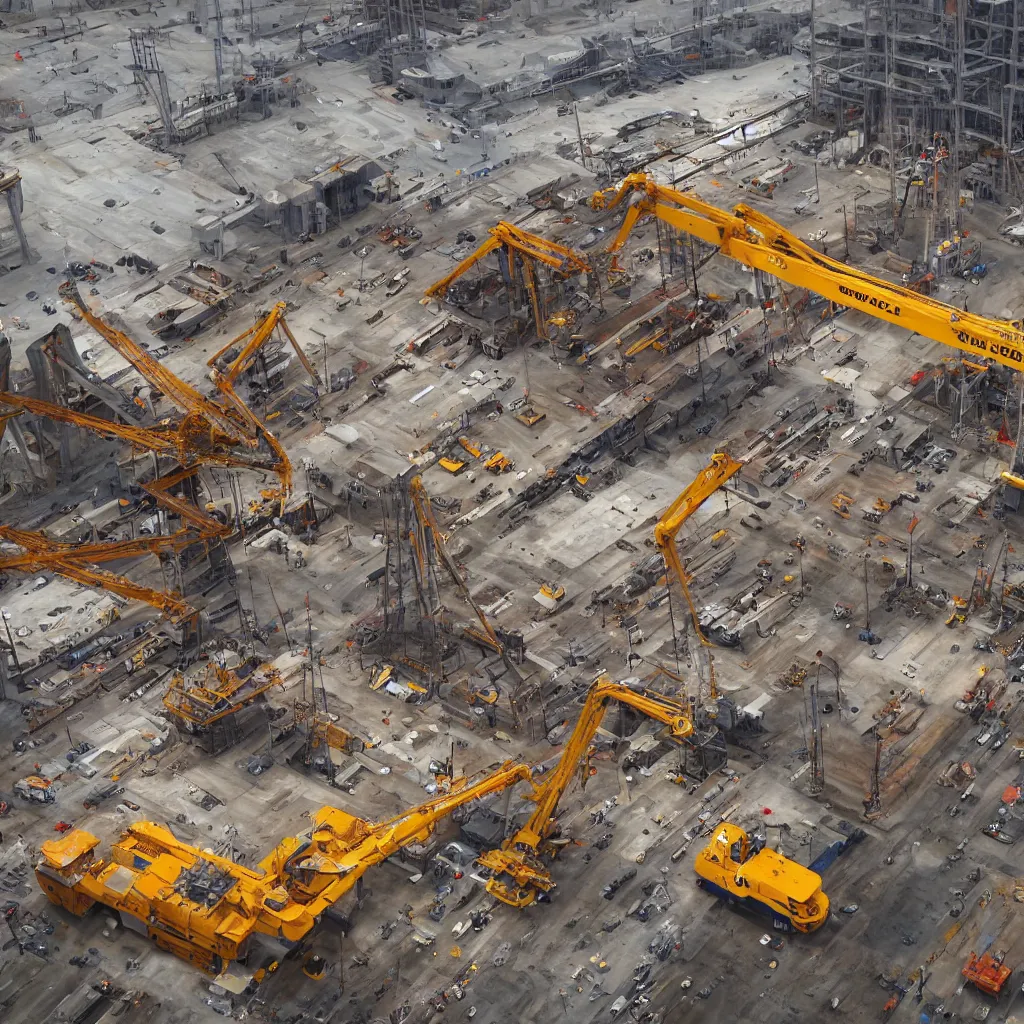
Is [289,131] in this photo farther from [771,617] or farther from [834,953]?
[834,953]

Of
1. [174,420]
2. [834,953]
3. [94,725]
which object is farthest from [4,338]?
[834,953]

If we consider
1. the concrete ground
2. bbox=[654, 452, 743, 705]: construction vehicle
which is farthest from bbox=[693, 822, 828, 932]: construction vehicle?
bbox=[654, 452, 743, 705]: construction vehicle

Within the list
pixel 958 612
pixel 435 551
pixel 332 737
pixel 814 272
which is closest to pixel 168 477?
pixel 435 551

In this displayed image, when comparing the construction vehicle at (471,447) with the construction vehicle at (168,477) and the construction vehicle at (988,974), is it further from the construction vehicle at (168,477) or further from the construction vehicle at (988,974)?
the construction vehicle at (988,974)

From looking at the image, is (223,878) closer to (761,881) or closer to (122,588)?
(122,588)

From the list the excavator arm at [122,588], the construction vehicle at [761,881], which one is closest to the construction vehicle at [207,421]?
the excavator arm at [122,588]

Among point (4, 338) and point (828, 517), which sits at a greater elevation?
point (4, 338)

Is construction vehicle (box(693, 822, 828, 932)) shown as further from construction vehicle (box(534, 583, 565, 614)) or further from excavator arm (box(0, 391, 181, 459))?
excavator arm (box(0, 391, 181, 459))
